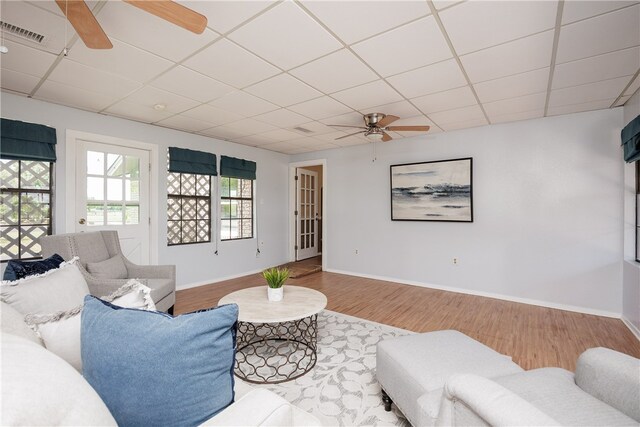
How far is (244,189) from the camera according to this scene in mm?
5285

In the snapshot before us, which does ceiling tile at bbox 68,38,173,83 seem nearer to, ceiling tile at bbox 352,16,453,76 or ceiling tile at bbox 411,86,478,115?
ceiling tile at bbox 352,16,453,76

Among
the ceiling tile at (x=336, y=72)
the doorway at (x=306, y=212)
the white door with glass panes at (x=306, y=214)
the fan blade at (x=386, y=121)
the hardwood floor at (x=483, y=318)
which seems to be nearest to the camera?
the ceiling tile at (x=336, y=72)

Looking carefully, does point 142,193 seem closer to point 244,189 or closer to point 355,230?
point 244,189

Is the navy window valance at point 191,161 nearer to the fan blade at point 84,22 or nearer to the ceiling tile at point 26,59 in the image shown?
the ceiling tile at point 26,59

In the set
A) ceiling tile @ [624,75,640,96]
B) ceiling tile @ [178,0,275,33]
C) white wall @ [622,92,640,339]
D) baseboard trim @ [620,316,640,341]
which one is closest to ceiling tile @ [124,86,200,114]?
ceiling tile @ [178,0,275,33]

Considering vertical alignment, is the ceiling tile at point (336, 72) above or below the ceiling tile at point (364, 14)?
below

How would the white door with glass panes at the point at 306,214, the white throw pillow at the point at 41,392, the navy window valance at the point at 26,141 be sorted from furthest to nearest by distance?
the white door with glass panes at the point at 306,214, the navy window valance at the point at 26,141, the white throw pillow at the point at 41,392

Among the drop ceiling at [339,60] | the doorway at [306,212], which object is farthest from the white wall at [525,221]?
the doorway at [306,212]

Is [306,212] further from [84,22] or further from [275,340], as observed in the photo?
[84,22]

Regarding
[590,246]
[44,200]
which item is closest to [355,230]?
[590,246]

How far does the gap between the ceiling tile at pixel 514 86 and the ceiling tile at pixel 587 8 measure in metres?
0.71

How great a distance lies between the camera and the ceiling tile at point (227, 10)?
64.3 inches

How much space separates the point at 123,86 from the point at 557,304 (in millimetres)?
5293

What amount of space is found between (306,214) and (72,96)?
14.5 ft
